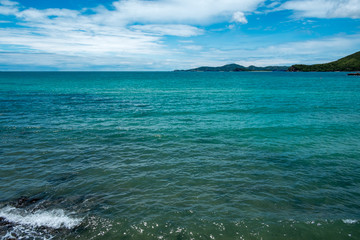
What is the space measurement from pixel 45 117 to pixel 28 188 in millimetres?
22372

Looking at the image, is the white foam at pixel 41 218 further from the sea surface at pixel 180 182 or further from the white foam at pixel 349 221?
the white foam at pixel 349 221

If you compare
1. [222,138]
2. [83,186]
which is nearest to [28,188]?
[83,186]

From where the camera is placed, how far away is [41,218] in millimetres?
10773

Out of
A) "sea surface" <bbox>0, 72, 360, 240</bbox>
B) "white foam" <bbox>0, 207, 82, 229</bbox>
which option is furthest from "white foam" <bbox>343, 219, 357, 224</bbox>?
"white foam" <bbox>0, 207, 82, 229</bbox>

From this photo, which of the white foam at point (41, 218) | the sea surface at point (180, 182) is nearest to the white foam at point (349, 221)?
the sea surface at point (180, 182)

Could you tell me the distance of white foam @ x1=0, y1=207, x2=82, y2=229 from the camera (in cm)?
1037

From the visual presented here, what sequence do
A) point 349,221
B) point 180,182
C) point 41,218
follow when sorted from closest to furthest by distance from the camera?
point 349,221
point 41,218
point 180,182

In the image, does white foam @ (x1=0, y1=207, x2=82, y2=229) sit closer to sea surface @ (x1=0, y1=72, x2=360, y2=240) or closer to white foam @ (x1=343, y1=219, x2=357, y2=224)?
sea surface @ (x1=0, y1=72, x2=360, y2=240)

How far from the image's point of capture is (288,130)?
1029 inches

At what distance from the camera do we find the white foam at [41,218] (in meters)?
10.4

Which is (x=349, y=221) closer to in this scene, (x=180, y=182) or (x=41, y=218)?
(x=180, y=182)

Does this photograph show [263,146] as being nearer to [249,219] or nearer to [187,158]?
[187,158]

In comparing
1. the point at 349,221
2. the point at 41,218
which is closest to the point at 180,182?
the point at 41,218

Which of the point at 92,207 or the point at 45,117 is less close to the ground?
the point at 45,117
